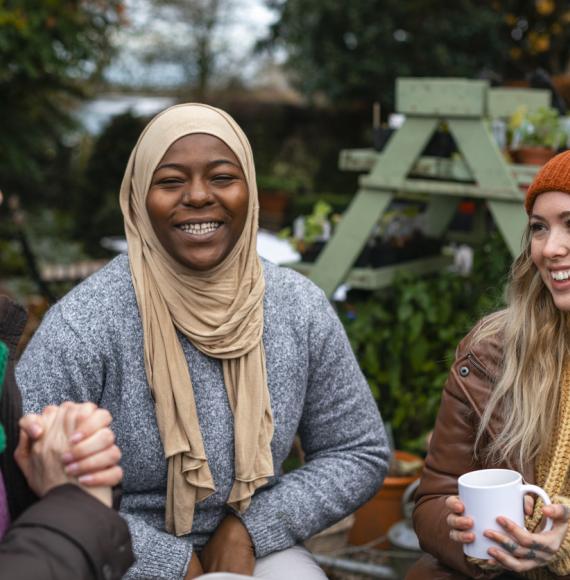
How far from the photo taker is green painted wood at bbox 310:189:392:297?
13.5ft

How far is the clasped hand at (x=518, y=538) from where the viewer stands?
1.97 meters

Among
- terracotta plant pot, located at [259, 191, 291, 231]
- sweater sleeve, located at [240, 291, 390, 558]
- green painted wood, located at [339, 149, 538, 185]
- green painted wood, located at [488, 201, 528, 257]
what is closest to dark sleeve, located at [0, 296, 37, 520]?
sweater sleeve, located at [240, 291, 390, 558]

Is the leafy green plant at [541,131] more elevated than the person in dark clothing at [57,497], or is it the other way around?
the leafy green plant at [541,131]

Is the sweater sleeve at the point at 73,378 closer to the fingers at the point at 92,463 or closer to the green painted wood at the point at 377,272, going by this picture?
the fingers at the point at 92,463

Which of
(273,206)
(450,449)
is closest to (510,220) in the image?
(450,449)

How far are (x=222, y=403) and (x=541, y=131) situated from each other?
2.24 meters

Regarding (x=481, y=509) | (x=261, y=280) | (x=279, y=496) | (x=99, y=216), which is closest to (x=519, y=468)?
(x=481, y=509)

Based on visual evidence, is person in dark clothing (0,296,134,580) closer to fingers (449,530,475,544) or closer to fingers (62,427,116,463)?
fingers (62,427,116,463)

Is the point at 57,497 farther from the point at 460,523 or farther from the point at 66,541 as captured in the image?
the point at 460,523

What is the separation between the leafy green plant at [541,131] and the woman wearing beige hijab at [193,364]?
1896mm

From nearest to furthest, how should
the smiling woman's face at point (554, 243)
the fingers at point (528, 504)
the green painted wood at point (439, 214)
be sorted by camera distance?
the fingers at point (528, 504)
the smiling woman's face at point (554, 243)
the green painted wood at point (439, 214)

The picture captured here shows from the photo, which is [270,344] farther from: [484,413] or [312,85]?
[312,85]

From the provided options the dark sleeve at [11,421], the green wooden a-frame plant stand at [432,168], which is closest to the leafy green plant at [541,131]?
the green wooden a-frame plant stand at [432,168]

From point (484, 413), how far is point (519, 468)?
0.50 feet
